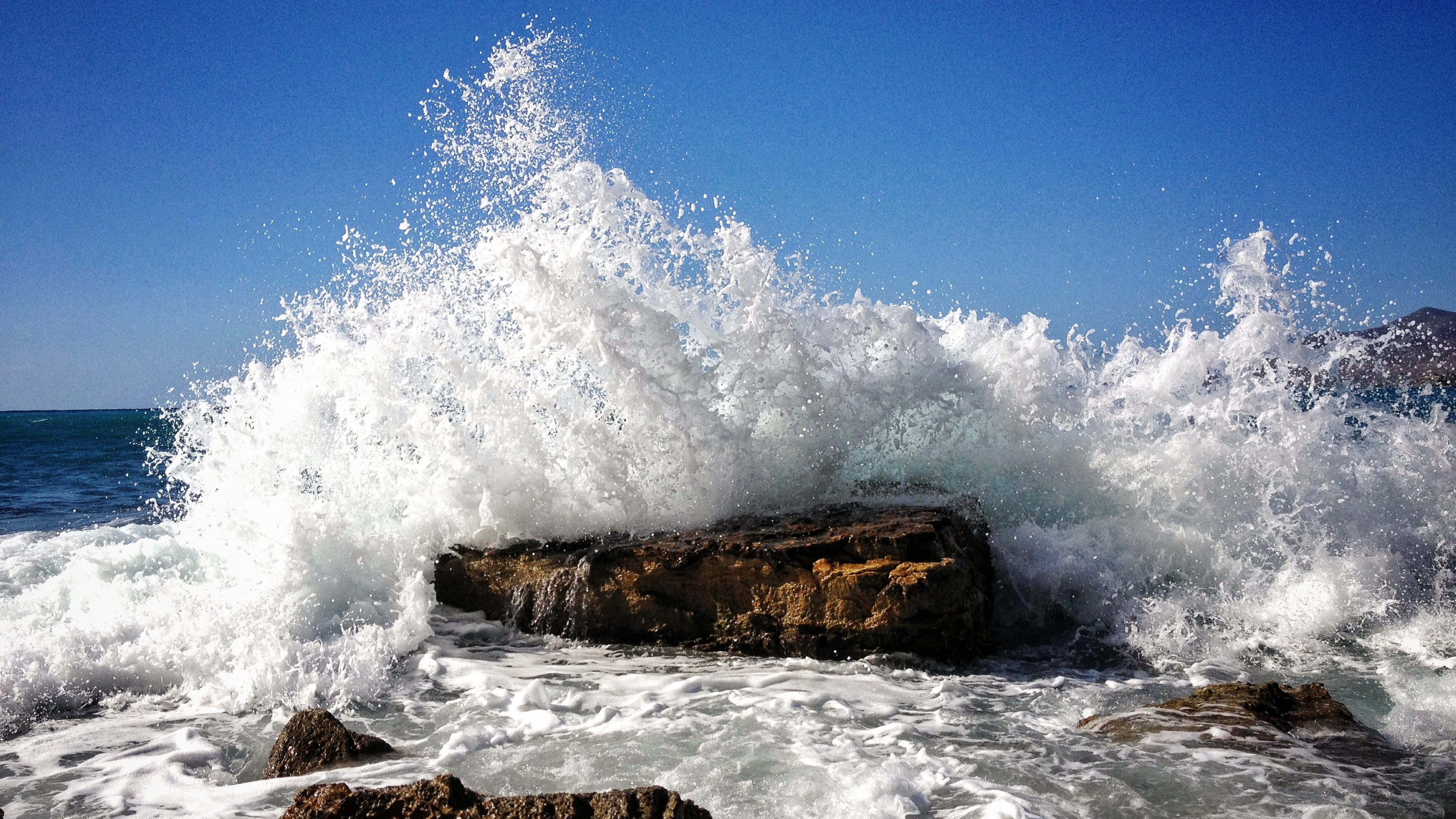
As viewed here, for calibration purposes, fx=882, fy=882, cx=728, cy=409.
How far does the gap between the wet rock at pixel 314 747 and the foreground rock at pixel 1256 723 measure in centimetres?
300

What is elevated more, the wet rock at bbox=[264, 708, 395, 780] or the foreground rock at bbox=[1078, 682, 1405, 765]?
the foreground rock at bbox=[1078, 682, 1405, 765]

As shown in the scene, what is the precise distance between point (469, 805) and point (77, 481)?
18392mm

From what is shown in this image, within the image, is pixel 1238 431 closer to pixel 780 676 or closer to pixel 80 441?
pixel 780 676

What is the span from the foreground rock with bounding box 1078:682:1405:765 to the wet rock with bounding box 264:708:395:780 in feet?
9.84

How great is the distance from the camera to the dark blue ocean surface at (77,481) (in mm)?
11406

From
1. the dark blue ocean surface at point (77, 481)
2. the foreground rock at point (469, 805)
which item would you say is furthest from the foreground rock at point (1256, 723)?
the dark blue ocean surface at point (77, 481)

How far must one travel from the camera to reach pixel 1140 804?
305 centimetres

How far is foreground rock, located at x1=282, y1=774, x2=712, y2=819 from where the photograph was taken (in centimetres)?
217

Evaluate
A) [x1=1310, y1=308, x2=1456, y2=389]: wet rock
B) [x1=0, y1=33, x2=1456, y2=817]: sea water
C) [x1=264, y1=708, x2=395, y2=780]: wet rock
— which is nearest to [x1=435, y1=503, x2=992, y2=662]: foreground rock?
[x1=0, y1=33, x2=1456, y2=817]: sea water

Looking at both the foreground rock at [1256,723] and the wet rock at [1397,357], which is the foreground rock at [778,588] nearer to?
the foreground rock at [1256,723]

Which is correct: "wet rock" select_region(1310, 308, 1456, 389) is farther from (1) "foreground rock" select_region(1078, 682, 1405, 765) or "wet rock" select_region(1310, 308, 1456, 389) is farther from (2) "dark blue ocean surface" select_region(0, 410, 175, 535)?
(2) "dark blue ocean surface" select_region(0, 410, 175, 535)

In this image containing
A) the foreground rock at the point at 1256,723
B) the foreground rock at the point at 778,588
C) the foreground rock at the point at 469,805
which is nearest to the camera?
the foreground rock at the point at 469,805

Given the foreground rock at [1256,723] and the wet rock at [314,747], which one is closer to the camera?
the wet rock at [314,747]

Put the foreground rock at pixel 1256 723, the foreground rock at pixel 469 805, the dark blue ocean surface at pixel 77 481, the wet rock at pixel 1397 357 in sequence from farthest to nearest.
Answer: the dark blue ocean surface at pixel 77 481 → the wet rock at pixel 1397 357 → the foreground rock at pixel 1256 723 → the foreground rock at pixel 469 805
